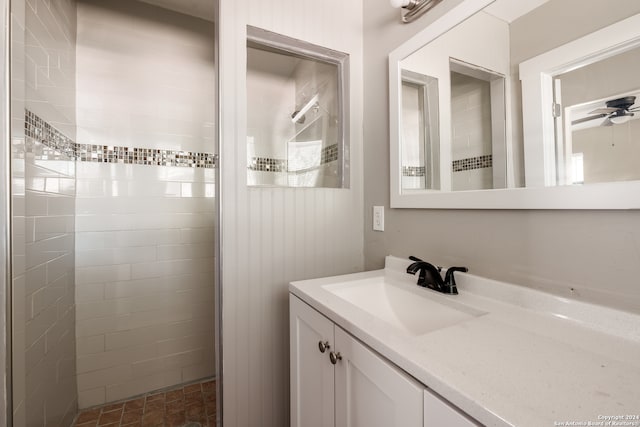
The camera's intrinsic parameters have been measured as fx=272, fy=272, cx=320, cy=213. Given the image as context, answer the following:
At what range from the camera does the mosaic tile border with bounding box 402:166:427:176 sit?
1178 mm

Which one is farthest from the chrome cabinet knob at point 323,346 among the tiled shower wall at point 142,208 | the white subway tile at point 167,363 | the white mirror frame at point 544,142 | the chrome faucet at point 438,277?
the white subway tile at point 167,363

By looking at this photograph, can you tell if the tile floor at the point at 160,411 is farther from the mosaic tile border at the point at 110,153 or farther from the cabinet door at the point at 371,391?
the mosaic tile border at the point at 110,153

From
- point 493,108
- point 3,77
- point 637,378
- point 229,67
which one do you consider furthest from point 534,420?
point 3,77

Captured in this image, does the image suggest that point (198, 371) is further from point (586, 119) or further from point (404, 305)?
point (586, 119)

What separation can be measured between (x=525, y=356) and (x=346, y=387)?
43 cm

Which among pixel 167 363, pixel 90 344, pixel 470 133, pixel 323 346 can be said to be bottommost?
pixel 167 363

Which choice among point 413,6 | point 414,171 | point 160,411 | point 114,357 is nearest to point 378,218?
point 414,171

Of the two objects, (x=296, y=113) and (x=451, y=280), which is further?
(x=296, y=113)

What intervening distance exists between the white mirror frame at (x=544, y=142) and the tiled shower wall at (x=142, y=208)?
159cm

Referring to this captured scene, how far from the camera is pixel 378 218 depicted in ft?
4.55

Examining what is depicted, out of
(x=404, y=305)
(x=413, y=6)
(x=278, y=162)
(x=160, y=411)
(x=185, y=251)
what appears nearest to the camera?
(x=404, y=305)

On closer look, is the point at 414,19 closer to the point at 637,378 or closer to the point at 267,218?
the point at 267,218

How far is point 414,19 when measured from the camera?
46.4 inches

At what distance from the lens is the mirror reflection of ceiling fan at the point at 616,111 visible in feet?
2.07
